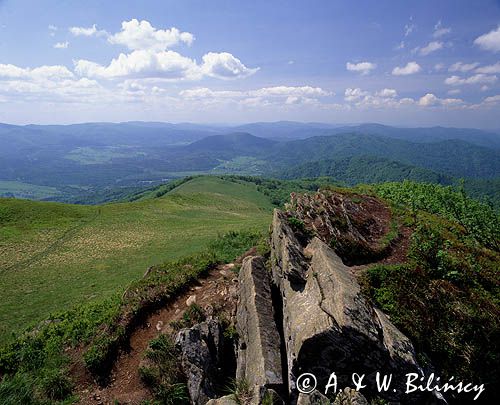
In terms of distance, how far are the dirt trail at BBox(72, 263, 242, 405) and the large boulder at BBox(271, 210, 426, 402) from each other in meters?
4.29

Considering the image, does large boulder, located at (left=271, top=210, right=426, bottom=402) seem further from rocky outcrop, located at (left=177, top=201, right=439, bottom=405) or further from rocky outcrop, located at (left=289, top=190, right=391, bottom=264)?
rocky outcrop, located at (left=289, top=190, right=391, bottom=264)

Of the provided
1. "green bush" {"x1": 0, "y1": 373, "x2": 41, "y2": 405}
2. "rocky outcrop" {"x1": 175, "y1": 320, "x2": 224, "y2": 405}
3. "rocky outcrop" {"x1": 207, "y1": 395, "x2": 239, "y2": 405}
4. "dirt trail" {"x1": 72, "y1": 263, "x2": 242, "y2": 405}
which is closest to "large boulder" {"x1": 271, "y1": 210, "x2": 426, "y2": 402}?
"rocky outcrop" {"x1": 207, "y1": 395, "x2": 239, "y2": 405}

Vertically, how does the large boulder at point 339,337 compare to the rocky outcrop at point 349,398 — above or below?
above

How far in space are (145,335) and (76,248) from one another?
24.2 m

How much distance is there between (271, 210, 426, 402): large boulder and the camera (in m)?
11.5

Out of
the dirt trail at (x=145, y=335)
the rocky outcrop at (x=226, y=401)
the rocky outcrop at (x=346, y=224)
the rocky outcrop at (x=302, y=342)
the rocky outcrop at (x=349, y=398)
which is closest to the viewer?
the rocky outcrop at (x=349, y=398)

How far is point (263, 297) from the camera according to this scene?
15.7m

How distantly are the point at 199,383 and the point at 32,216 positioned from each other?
150 ft

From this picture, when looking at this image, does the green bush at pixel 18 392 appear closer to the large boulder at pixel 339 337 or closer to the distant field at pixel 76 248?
the distant field at pixel 76 248

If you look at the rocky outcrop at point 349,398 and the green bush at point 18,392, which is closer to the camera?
the rocky outcrop at point 349,398

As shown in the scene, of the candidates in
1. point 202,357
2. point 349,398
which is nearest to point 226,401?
point 202,357

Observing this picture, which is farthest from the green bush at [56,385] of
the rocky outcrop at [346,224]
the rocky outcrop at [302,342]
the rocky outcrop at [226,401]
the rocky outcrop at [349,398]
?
the rocky outcrop at [346,224]

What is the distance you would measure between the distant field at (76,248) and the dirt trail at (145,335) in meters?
7.10

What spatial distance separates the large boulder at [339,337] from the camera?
11.5 metres
